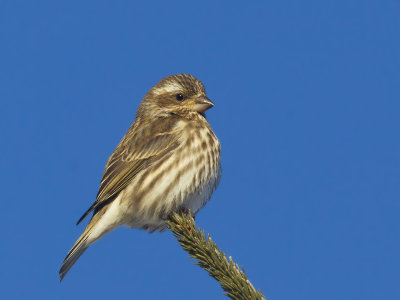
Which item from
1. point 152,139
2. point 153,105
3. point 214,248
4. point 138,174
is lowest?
point 214,248

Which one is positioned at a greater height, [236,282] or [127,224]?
[127,224]

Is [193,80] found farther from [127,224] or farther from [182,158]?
[127,224]

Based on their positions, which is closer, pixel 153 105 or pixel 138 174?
pixel 138 174

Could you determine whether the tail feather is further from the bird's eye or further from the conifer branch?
the bird's eye

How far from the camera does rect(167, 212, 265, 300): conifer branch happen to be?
4.69m

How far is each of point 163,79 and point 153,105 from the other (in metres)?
0.43

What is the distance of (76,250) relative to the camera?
7363mm

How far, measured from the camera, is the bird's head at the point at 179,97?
8438 millimetres

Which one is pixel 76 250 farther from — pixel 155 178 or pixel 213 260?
pixel 213 260

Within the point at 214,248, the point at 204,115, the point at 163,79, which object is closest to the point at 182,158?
the point at 204,115

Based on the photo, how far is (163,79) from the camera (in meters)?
8.78

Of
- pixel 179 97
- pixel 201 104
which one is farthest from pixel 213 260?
pixel 179 97

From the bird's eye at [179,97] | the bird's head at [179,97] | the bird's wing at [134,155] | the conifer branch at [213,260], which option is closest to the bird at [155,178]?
the bird's wing at [134,155]

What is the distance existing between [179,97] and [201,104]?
394 millimetres
